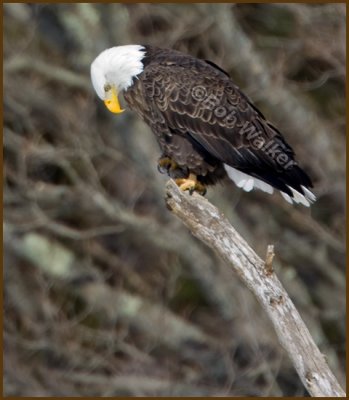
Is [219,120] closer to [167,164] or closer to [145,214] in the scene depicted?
[167,164]

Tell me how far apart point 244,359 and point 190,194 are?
733 centimetres

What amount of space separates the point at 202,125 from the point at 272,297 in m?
1.84

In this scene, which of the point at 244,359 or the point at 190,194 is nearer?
the point at 190,194

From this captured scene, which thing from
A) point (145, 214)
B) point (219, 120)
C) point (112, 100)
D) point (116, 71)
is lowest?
point (145, 214)

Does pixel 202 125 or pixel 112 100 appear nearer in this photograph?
pixel 202 125

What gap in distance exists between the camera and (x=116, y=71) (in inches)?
371

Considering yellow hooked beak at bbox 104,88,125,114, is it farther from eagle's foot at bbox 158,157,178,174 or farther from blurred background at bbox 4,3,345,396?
blurred background at bbox 4,3,345,396

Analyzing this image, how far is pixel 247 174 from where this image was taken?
927 cm

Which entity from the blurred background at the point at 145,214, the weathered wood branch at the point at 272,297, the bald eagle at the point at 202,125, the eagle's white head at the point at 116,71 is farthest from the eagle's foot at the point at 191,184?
the blurred background at the point at 145,214

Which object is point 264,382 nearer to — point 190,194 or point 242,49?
point 242,49

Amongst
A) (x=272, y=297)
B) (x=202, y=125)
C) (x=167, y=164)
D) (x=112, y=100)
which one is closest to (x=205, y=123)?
(x=202, y=125)

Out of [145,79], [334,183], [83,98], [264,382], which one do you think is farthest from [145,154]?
[145,79]

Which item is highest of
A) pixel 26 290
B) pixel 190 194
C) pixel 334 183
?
pixel 334 183

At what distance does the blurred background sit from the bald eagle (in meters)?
4.27
